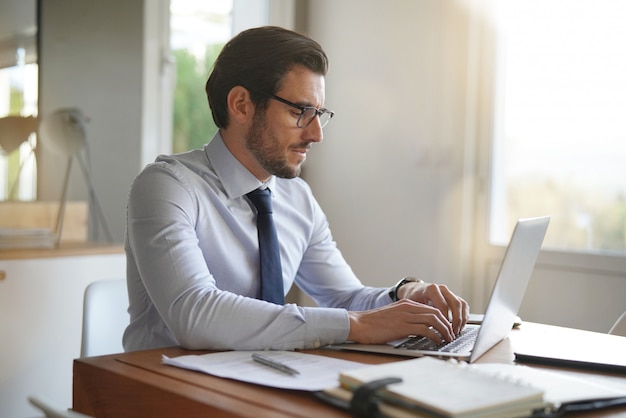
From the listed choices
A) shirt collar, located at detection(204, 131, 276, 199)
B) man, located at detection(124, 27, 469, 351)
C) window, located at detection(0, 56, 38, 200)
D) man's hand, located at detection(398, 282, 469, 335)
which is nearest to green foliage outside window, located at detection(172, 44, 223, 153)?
window, located at detection(0, 56, 38, 200)

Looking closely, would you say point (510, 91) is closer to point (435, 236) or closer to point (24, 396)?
point (435, 236)

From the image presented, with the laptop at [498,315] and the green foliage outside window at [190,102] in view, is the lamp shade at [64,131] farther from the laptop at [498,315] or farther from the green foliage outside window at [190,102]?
the laptop at [498,315]

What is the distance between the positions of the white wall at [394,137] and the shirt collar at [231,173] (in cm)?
164

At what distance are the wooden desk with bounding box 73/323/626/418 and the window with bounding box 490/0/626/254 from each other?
66.3 inches

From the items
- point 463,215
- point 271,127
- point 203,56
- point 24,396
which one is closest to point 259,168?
point 271,127

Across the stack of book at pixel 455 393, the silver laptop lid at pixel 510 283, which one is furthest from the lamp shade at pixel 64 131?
the stack of book at pixel 455 393

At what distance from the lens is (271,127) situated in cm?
184

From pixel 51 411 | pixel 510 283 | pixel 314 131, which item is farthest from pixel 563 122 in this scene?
pixel 51 411

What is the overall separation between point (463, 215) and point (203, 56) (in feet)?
4.57

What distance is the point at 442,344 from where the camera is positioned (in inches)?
57.4

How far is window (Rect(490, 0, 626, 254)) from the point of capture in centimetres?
290

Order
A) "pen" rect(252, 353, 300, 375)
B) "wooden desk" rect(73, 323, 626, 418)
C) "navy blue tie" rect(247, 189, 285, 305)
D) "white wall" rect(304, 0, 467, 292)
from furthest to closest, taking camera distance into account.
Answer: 1. "white wall" rect(304, 0, 467, 292)
2. "navy blue tie" rect(247, 189, 285, 305)
3. "pen" rect(252, 353, 300, 375)
4. "wooden desk" rect(73, 323, 626, 418)

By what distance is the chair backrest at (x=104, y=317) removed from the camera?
191 cm

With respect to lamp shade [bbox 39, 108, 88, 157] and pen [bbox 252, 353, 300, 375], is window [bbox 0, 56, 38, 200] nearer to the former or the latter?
lamp shade [bbox 39, 108, 88, 157]
